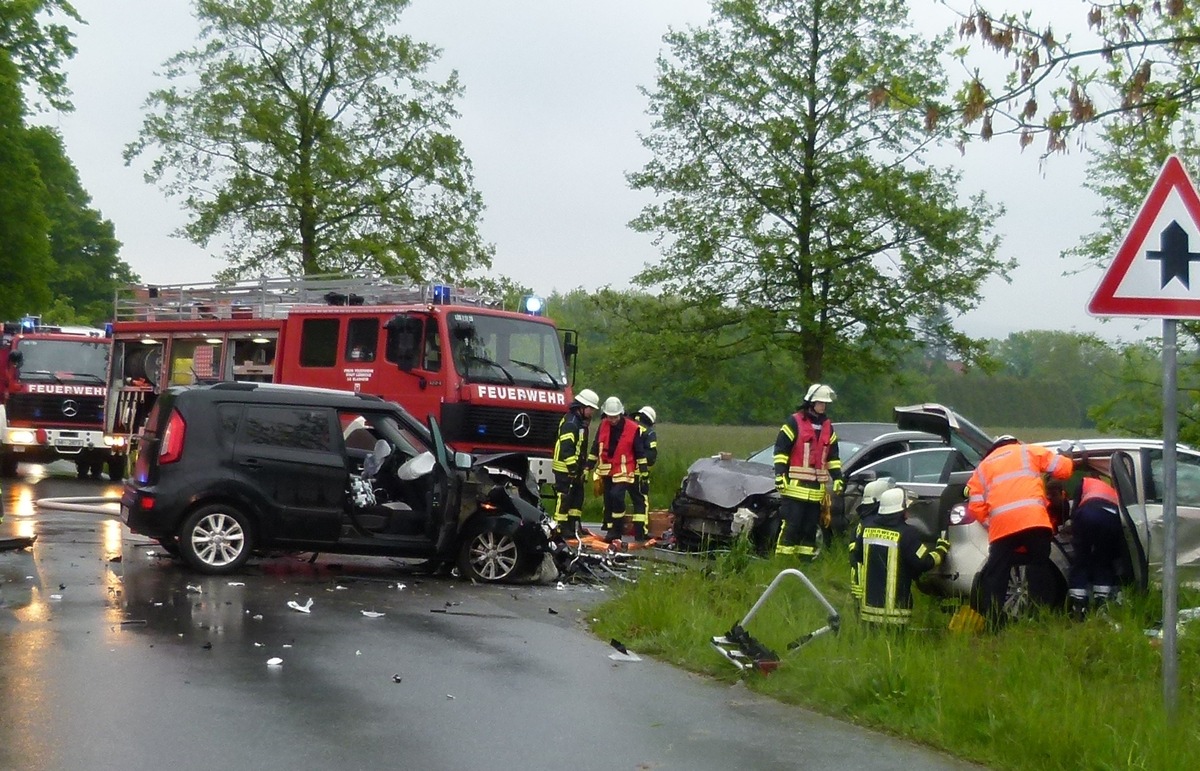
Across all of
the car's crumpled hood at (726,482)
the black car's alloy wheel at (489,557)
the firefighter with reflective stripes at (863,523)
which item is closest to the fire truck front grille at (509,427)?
the car's crumpled hood at (726,482)

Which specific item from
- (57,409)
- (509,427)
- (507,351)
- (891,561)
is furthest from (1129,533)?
(57,409)

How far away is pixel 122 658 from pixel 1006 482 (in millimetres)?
5542

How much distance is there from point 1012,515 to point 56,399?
732 inches

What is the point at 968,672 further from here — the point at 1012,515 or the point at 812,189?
the point at 812,189

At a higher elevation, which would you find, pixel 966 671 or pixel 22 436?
pixel 22 436

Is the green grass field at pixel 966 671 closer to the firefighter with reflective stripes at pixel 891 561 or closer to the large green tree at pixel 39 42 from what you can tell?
the firefighter with reflective stripes at pixel 891 561

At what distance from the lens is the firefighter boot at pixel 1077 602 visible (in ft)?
31.8

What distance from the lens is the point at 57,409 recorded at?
2392 cm

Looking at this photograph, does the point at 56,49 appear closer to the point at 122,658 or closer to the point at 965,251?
the point at 965,251

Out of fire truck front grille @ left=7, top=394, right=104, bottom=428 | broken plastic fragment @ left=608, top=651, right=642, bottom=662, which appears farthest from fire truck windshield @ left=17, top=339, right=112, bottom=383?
broken plastic fragment @ left=608, top=651, right=642, bottom=662

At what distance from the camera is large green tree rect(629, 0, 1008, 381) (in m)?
23.3

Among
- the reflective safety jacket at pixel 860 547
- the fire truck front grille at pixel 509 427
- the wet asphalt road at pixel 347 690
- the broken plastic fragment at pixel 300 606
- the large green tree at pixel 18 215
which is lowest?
the wet asphalt road at pixel 347 690

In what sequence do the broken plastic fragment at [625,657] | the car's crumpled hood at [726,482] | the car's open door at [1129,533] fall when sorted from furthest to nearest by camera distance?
the car's crumpled hood at [726,482], the car's open door at [1129,533], the broken plastic fragment at [625,657]

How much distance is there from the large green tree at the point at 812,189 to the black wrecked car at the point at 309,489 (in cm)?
1187
